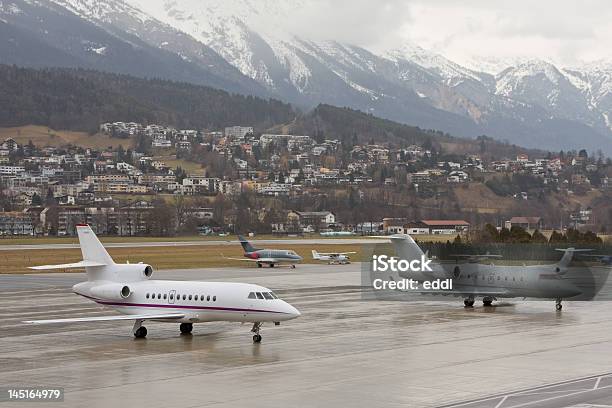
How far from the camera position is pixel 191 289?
48.6 m

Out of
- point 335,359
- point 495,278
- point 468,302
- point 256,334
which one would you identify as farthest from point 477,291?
point 335,359

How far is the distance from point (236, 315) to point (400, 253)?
23083 millimetres

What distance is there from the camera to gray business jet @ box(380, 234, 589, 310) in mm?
62906

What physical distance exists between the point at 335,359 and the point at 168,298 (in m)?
10.0

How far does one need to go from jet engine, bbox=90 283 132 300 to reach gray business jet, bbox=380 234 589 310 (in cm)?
2350

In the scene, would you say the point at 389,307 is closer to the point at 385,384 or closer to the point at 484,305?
the point at 484,305

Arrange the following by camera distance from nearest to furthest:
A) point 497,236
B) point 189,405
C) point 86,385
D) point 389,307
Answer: point 189,405, point 86,385, point 389,307, point 497,236

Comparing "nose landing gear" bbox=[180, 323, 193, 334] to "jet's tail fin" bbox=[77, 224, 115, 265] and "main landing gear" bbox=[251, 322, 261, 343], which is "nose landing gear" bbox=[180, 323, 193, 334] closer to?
"main landing gear" bbox=[251, 322, 261, 343]

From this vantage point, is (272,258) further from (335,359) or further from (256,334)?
(335,359)

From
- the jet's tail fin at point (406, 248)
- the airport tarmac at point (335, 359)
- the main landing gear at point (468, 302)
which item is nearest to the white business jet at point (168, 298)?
the airport tarmac at point (335, 359)

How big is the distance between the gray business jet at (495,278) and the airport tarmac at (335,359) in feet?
4.42

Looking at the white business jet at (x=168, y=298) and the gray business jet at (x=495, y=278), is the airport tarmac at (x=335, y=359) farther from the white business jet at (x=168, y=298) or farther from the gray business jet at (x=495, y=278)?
the gray business jet at (x=495, y=278)

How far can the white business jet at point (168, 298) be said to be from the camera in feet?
154

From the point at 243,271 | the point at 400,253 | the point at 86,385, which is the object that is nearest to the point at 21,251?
the point at 243,271
